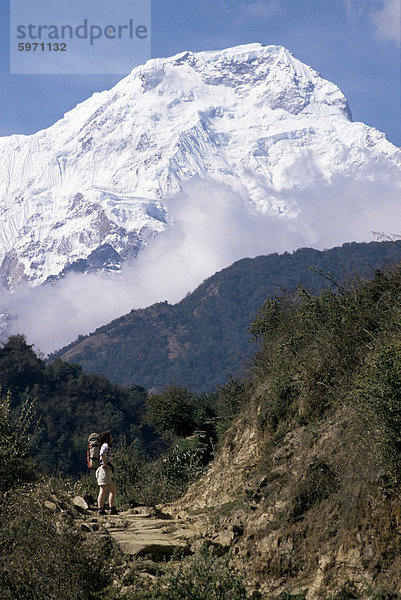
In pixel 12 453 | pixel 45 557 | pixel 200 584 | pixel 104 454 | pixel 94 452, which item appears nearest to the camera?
pixel 200 584

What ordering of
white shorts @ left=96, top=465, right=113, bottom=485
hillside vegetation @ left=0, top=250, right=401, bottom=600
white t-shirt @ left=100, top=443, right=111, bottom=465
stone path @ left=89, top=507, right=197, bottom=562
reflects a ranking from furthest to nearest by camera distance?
white t-shirt @ left=100, top=443, right=111, bottom=465 → white shorts @ left=96, top=465, right=113, bottom=485 → stone path @ left=89, top=507, right=197, bottom=562 → hillside vegetation @ left=0, top=250, right=401, bottom=600

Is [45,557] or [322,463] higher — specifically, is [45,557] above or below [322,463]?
below

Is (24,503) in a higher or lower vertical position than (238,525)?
higher

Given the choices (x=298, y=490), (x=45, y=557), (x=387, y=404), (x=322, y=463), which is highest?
(x=387, y=404)

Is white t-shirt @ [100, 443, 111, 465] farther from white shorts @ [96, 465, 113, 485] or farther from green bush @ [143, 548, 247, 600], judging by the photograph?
green bush @ [143, 548, 247, 600]

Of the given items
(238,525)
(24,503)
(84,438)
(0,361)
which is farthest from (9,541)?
(0,361)

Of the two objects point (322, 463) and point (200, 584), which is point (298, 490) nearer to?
point (322, 463)

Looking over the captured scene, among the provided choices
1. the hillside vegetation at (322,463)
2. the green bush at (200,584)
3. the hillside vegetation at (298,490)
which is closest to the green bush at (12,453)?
the hillside vegetation at (298,490)

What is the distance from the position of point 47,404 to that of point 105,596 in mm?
77968

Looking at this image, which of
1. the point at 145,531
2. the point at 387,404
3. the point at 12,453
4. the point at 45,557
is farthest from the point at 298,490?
the point at 12,453

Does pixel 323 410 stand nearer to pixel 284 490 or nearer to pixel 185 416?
pixel 284 490

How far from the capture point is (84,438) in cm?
7694

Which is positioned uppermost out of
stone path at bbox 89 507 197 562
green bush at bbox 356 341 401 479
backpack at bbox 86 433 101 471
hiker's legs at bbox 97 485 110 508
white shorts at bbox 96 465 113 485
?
green bush at bbox 356 341 401 479

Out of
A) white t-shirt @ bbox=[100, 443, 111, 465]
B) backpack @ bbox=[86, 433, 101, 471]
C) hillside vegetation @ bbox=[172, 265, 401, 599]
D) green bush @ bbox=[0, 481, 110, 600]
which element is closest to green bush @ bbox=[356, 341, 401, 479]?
hillside vegetation @ bbox=[172, 265, 401, 599]
